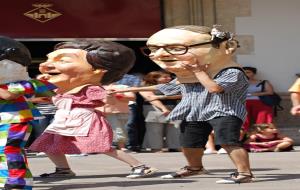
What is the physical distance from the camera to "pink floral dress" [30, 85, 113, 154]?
8758 mm

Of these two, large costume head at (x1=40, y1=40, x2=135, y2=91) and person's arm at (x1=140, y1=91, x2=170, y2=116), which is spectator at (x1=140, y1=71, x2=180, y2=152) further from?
large costume head at (x1=40, y1=40, x2=135, y2=91)

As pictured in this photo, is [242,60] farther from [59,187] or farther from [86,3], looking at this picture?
[59,187]

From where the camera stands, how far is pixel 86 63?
8836 millimetres

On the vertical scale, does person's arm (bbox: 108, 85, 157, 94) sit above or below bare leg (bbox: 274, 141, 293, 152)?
above

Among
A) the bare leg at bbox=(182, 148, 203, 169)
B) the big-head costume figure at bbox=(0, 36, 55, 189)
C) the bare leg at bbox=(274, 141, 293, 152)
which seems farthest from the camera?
the bare leg at bbox=(274, 141, 293, 152)

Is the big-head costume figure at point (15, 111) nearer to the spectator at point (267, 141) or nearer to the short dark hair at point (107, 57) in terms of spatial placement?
the short dark hair at point (107, 57)

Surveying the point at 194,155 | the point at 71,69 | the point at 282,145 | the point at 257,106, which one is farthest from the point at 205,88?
the point at 257,106

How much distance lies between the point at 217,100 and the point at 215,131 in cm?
30

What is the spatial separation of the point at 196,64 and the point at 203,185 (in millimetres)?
1173

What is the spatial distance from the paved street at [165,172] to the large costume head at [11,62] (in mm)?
1178

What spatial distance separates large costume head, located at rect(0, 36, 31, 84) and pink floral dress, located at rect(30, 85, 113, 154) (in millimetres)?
1212

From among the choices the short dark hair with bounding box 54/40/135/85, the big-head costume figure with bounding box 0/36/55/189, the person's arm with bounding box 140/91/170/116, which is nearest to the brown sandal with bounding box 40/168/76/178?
the short dark hair with bounding box 54/40/135/85

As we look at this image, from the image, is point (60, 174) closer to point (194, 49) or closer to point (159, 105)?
point (194, 49)

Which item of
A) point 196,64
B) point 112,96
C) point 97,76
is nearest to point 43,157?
point 112,96
